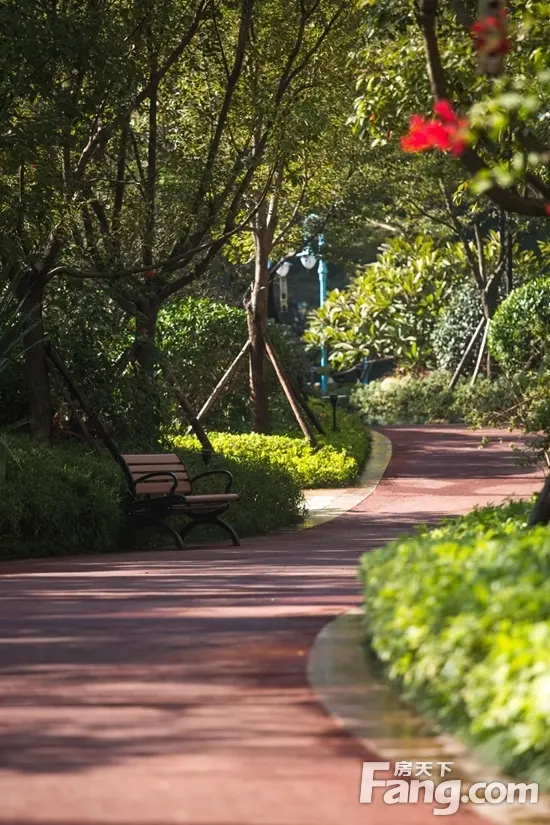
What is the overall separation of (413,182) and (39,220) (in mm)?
17183

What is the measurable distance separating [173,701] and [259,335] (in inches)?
761

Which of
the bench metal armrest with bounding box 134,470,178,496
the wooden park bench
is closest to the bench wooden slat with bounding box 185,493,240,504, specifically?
the wooden park bench

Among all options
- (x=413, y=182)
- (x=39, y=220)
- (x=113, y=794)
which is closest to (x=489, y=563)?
(x=113, y=794)

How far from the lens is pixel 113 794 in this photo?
17.4 feet

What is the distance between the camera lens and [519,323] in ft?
108

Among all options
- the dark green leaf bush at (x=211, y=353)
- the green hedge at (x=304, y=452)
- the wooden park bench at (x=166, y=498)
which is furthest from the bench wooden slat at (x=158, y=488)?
the dark green leaf bush at (x=211, y=353)

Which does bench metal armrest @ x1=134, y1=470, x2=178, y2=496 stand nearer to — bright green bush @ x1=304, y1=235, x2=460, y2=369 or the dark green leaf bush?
the dark green leaf bush

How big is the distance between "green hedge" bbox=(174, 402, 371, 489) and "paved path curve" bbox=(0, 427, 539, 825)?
10748 millimetres

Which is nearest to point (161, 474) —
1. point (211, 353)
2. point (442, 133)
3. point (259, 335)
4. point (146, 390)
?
point (146, 390)

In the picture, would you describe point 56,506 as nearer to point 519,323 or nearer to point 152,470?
point 152,470

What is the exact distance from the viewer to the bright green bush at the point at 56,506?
1495 centimetres

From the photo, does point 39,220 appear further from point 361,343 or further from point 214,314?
point 361,343

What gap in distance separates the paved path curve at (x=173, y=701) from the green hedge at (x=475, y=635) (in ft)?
1.22

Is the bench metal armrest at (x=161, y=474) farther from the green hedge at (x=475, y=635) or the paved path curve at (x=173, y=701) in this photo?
the green hedge at (x=475, y=635)
